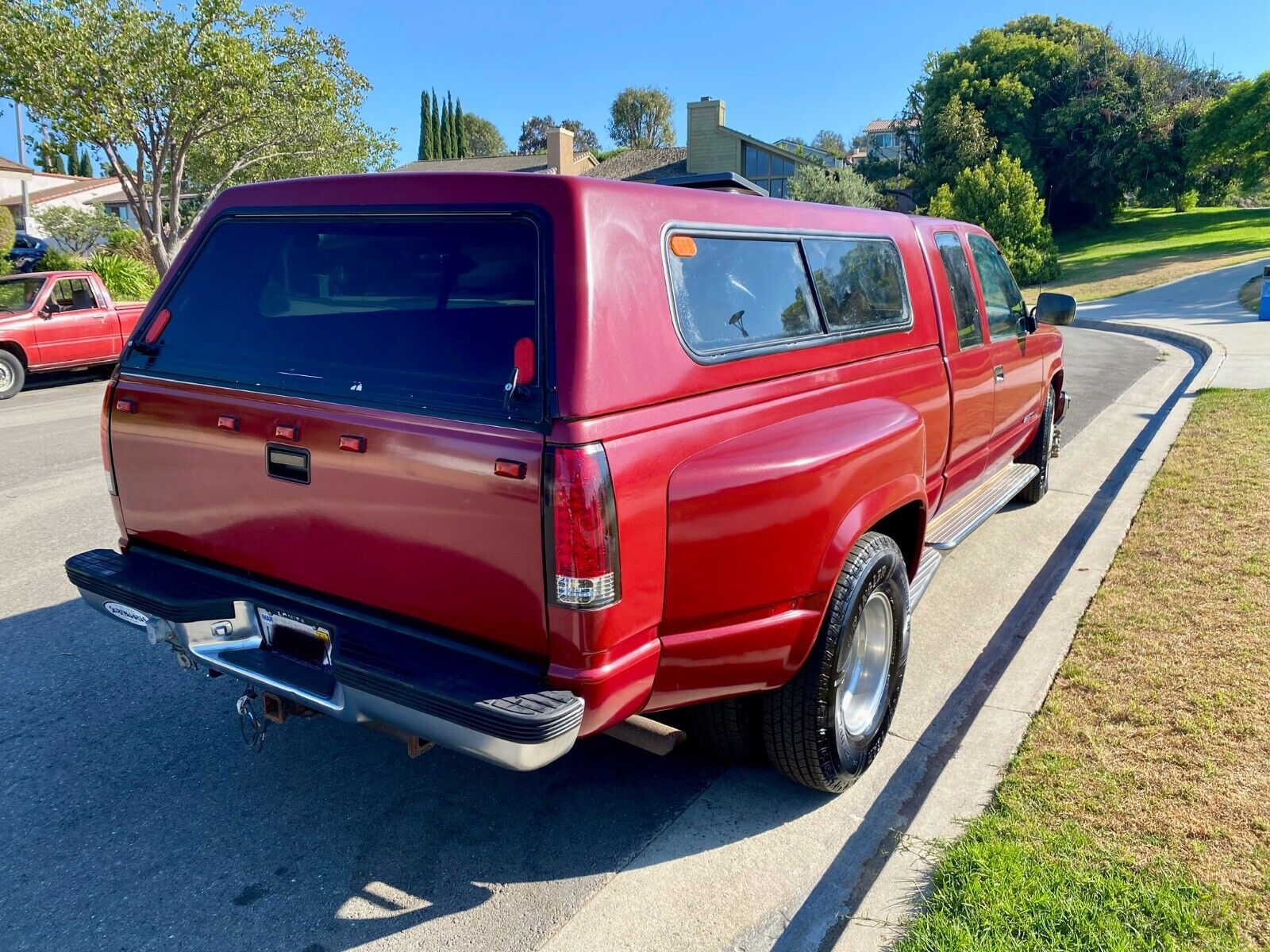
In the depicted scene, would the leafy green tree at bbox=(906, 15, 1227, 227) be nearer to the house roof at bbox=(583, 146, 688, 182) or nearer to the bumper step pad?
the house roof at bbox=(583, 146, 688, 182)

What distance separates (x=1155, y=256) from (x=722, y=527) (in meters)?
39.5

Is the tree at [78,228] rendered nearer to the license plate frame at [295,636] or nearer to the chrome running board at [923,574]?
the license plate frame at [295,636]

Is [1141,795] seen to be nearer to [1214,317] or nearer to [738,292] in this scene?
[738,292]

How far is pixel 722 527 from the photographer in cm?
269

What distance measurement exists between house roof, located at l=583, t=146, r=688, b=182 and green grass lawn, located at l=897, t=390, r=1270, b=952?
4207 cm

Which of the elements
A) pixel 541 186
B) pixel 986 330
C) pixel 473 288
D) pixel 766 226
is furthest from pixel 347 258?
pixel 986 330

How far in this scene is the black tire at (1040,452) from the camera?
6613 millimetres

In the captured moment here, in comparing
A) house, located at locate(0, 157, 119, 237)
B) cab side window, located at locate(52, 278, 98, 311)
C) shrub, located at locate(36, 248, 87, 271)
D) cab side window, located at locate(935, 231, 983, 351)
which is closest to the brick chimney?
shrub, located at locate(36, 248, 87, 271)

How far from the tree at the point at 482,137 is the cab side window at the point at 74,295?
255 feet

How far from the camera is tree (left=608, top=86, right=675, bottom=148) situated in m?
80.8

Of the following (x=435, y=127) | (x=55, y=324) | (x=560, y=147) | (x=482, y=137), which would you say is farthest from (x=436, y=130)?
(x=55, y=324)

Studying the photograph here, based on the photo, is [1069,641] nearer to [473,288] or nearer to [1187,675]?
[1187,675]

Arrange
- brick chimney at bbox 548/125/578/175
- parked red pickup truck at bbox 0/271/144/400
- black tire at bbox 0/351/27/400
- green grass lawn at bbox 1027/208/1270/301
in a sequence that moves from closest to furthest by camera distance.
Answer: black tire at bbox 0/351/27/400
parked red pickup truck at bbox 0/271/144/400
brick chimney at bbox 548/125/578/175
green grass lawn at bbox 1027/208/1270/301

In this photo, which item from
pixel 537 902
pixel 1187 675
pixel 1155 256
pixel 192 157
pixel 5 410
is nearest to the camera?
pixel 537 902
